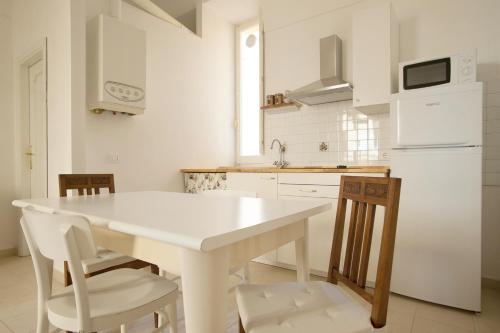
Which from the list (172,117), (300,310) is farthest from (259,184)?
(300,310)

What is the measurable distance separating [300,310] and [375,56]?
2.30 metres

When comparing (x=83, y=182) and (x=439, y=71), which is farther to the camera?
(x=439, y=71)

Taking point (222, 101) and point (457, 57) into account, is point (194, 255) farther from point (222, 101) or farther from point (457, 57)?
point (222, 101)

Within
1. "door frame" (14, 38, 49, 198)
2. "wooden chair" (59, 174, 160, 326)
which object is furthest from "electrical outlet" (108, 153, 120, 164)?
"door frame" (14, 38, 49, 198)

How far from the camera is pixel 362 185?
1.11 metres

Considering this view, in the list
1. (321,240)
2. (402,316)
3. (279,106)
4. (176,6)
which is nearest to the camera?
(402,316)

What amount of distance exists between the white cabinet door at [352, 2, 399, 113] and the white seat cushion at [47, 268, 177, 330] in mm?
2225

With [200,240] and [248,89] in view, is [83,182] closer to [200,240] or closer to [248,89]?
[200,240]

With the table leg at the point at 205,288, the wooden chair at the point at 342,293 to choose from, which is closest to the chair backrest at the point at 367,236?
the wooden chair at the point at 342,293

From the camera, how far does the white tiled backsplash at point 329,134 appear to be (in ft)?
9.59

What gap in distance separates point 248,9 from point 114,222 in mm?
3777

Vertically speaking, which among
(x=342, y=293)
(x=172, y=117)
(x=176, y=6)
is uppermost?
(x=176, y=6)

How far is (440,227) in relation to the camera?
2002 mm

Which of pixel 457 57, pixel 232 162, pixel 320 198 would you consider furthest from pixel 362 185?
pixel 232 162
